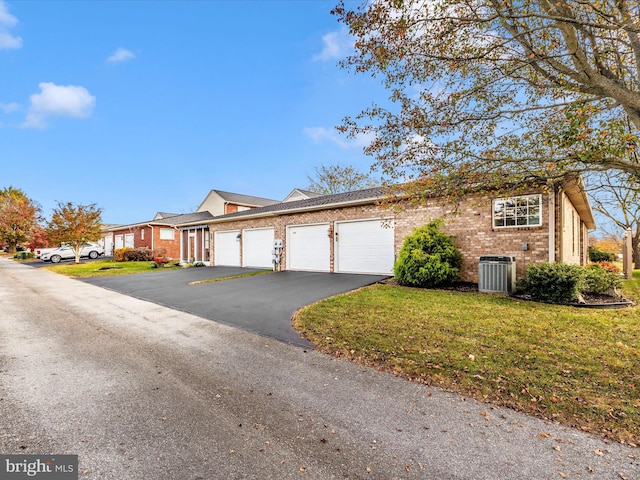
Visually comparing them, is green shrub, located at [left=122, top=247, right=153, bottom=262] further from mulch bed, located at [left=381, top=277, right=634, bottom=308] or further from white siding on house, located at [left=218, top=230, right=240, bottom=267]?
mulch bed, located at [left=381, top=277, right=634, bottom=308]

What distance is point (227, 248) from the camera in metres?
18.6

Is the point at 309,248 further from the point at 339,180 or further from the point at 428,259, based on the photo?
the point at 339,180

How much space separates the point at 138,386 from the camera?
3184 millimetres

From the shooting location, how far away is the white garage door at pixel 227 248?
59.1 feet

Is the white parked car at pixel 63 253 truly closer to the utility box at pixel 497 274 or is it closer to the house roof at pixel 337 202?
the house roof at pixel 337 202

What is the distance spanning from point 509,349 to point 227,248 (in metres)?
16.8

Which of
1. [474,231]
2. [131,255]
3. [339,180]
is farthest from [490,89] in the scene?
[339,180]

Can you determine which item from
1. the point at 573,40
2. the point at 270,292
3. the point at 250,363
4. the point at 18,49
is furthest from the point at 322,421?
the point at 18,49

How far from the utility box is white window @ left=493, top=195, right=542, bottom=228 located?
1358 mm

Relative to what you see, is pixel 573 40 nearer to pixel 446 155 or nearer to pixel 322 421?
pixel 446 155

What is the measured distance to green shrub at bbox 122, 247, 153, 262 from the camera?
76.5 ft

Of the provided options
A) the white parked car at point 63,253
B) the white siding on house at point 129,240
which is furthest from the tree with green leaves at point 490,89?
the white siding on house at point 129,240

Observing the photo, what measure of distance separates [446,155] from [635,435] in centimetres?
434

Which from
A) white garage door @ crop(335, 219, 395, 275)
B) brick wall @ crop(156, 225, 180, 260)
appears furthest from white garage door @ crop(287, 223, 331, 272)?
brick wall @ crop(156, 225, 180, 260)
